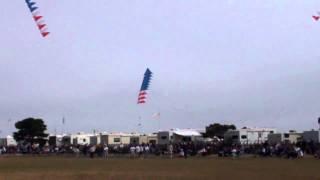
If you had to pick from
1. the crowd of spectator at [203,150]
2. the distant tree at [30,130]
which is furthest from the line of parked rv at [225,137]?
the distant tree at [30,130]

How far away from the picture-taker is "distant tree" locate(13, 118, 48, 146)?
125 metres

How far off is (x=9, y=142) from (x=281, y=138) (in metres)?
48.3

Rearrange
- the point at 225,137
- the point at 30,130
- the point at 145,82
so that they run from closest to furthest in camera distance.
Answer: the point at 145,82 < the point at 225,137 < the point at 30,130

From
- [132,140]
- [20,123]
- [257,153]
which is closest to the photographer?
[257,153]

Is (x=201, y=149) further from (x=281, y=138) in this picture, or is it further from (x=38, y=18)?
(x=38, y=18)

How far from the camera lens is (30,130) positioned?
416 feet

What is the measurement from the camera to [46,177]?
1074 inches

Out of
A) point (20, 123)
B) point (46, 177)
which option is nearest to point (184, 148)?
point (46, 177)

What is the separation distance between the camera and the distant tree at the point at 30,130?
125 meters

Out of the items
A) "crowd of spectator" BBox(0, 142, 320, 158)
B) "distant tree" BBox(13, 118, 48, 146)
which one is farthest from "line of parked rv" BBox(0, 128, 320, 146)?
"distant tree" BBox(13, 118, 48, 146)

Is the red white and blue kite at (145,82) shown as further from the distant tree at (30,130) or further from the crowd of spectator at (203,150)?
the distant tree at (30,130)

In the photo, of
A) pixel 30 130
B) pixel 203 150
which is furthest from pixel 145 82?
pixel 30 130

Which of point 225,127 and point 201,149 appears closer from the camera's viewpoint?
point 201,149

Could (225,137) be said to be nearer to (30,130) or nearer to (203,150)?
(203,150)
